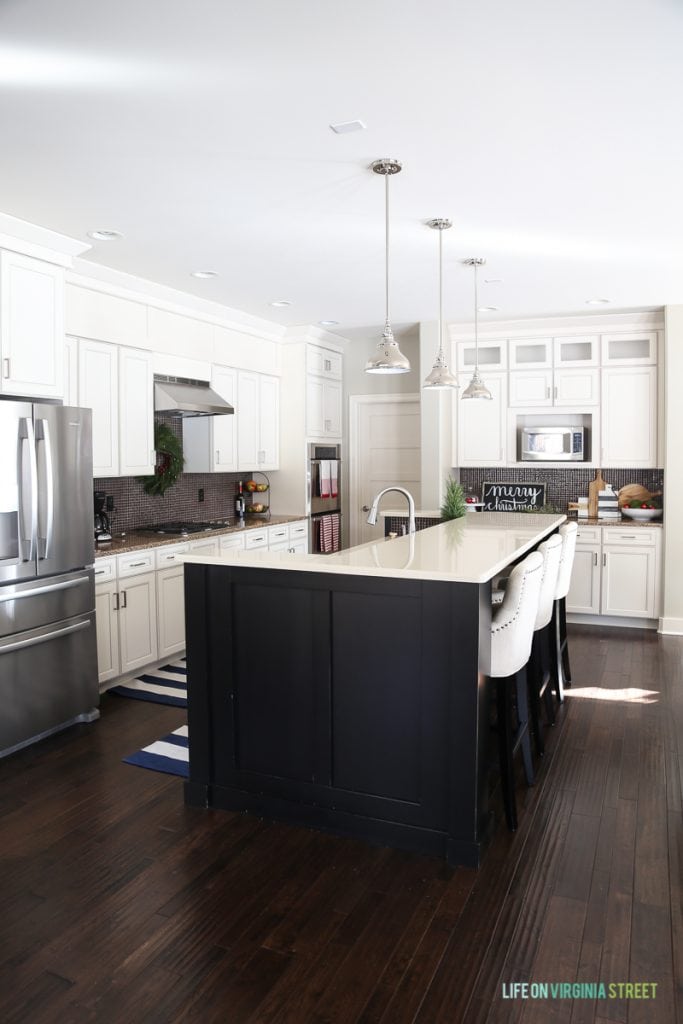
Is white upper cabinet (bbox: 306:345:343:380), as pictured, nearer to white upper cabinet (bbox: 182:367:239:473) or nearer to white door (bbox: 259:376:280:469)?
white door (bbox: 259:376:280:469)

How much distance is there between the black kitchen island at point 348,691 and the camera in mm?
2582

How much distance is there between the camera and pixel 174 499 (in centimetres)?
587

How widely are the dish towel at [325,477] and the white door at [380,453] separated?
57cm

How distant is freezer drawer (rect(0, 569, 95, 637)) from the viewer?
11.5 ft

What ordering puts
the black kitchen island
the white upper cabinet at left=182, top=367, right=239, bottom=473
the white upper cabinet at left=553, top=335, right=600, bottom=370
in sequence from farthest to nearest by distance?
1. the white upper cabinet at left=553, top=335, right=600, bottom=370
2. the white upper cabinet at left=182, top=367, right=239, bottom=473
3. the black kitchen island

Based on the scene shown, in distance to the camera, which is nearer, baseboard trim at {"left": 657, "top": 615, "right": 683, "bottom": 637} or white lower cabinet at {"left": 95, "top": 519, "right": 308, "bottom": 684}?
white lower cabinet at {"left": 95, "top": 519, "right": 308, "bottom": 684}

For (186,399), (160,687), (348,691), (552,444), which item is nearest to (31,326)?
(186,399)

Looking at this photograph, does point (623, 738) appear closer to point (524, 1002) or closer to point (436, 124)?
point (524, 1002)

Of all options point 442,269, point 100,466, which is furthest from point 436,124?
point 100,466

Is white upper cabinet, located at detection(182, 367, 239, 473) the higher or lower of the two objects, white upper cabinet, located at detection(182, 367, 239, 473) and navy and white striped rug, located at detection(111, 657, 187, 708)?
the higher

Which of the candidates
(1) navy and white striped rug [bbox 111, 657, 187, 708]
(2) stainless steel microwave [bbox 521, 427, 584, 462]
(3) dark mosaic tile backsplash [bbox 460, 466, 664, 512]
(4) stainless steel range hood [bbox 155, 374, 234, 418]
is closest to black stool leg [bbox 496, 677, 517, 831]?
(1) navy and white striped rug [bbox 111, 657, 187, 708]

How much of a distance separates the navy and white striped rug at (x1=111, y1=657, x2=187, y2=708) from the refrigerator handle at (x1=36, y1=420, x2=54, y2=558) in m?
1.20

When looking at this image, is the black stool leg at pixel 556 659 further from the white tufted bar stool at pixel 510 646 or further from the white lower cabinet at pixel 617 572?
the white lower cabinet at pixel 617 572

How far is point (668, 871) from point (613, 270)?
3731 millimetres
